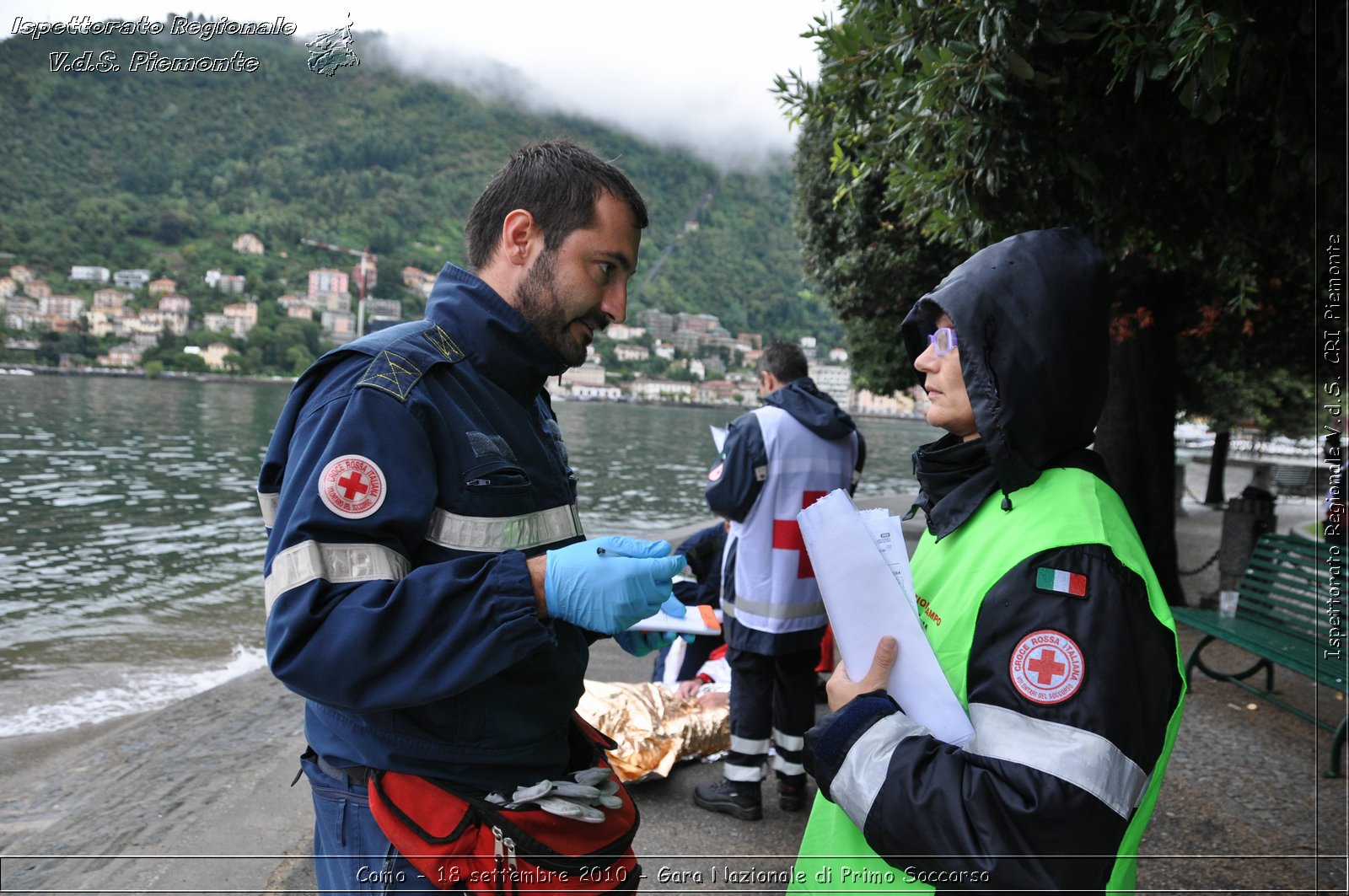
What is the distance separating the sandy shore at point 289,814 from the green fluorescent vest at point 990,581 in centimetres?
201

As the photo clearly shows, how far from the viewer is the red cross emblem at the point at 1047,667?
1309 millimetres

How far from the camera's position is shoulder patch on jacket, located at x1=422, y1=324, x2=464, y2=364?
5.43 feet

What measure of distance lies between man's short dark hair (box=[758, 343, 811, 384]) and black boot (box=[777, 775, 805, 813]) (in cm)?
222

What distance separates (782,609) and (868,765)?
268 cm

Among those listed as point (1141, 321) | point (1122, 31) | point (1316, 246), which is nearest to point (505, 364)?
point (1122, 31)

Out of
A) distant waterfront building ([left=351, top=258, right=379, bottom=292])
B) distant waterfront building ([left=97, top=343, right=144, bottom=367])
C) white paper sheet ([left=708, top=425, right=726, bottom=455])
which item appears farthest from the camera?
distant waterfront building ([left=97, top=343, right=144, bottom=367])

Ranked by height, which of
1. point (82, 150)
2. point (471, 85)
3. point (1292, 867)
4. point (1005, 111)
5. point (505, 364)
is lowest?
point (1292, 867)

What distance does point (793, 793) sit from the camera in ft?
13.7

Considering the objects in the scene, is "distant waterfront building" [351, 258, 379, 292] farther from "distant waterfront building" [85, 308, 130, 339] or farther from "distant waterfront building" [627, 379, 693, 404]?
"distant waterfront building" [627, 379, 693, 404]

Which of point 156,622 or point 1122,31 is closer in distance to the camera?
point 1122,31

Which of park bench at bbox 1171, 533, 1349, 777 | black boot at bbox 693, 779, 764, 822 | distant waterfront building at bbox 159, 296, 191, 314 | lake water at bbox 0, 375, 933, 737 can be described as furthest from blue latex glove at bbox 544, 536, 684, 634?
distant waterfront building at bbox 159, 296, 191, 314

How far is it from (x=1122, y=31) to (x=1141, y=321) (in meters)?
6.23

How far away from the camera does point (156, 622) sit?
1005cm

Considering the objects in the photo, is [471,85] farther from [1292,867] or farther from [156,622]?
[1292,867]
